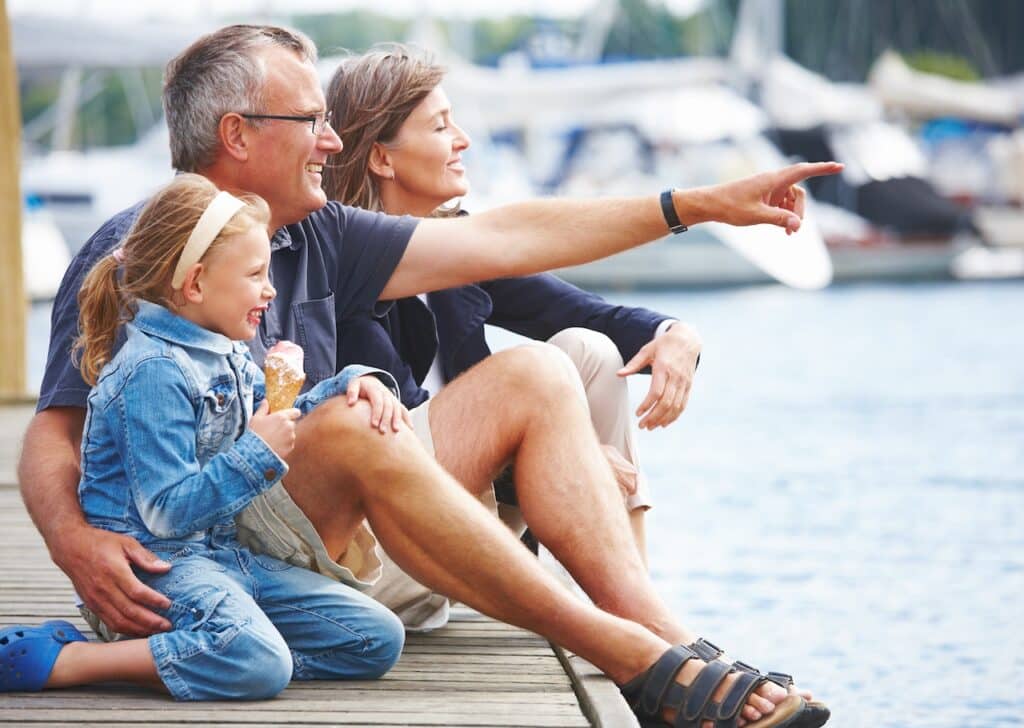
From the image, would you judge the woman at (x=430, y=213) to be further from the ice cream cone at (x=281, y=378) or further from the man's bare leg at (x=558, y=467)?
the ice cream cone at (x=281, y=378)

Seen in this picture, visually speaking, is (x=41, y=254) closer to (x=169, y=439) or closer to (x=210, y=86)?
(x=210, y=86)

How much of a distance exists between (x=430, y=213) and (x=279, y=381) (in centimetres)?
124

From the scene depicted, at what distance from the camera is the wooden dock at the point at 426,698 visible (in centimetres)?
265

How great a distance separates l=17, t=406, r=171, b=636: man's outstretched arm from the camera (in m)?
2.71

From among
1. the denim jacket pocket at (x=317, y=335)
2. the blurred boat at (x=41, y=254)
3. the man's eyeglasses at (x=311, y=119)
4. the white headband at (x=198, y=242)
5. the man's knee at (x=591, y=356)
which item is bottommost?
the blurred boat at (x=41, y=254)

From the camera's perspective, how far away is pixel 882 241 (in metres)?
28.6

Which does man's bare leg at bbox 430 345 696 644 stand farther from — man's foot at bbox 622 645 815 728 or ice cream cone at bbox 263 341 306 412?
ice cream cone at bbox 263 341 306 412

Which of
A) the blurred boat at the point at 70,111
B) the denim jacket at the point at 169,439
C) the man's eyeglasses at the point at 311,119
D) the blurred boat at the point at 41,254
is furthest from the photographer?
the blurred boat at the point at 41,254

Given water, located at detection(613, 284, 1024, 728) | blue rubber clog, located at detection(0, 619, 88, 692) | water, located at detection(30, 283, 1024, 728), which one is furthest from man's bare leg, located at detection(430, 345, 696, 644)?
water, located at detection(30, 283, 1024, 728)

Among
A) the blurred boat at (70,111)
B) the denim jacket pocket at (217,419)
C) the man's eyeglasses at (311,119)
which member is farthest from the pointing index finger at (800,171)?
the blurred boat at (70,111)

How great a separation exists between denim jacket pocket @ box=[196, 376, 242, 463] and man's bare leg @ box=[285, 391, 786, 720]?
0.13 meters

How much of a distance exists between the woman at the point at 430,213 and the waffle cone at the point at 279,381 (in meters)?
0.80

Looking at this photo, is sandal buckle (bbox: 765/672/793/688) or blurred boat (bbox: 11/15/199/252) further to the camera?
blurred boat (bbox: 11/15/199/252)

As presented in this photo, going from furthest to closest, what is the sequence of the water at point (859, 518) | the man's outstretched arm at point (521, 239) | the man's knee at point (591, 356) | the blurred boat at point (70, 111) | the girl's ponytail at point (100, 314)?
the blurred boat at point (70, 111) < the water at point (859, 518) < the man's knee at point (591, 356) < the man's outstretched arm at point (521, 239) < the girl's ponytail at point (100, 314)
